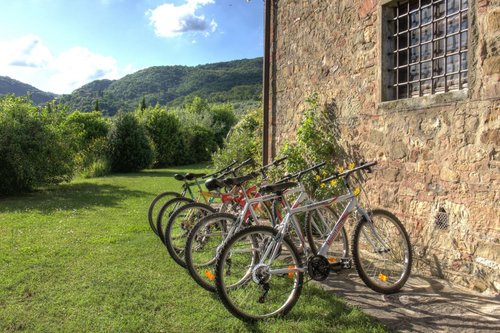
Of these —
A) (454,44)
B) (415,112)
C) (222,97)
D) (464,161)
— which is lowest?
(464,161)

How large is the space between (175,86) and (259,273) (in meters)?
75.0

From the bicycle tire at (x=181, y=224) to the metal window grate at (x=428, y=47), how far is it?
252 centimetres

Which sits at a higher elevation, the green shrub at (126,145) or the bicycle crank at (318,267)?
the green shrub at (126,145)

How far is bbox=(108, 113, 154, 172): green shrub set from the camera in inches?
742

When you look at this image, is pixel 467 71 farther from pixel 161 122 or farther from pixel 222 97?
pixel 222 97

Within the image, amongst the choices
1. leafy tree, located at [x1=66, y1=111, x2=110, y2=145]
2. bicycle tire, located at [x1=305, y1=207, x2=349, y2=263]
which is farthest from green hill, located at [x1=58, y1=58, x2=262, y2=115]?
bicycle tire, located at [x1=305, y1=207, x2=349, y2=263]

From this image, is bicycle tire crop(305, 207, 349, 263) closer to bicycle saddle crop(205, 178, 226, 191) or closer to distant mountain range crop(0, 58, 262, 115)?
bicycle saddle crop(205, 178, 226, 191)

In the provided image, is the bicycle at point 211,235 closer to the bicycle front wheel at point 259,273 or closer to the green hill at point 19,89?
the bicycle front wheel at point 259,273

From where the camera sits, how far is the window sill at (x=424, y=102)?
3904mm

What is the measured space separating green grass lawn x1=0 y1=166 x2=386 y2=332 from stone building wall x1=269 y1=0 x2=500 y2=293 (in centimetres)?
129

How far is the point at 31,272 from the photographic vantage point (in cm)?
459

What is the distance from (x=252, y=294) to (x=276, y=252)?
51cm

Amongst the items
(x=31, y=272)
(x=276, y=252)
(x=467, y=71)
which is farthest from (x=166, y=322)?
(x=467, y=71)

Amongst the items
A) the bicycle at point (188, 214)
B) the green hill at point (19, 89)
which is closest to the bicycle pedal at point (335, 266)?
the bicycle at point (188, 214)
